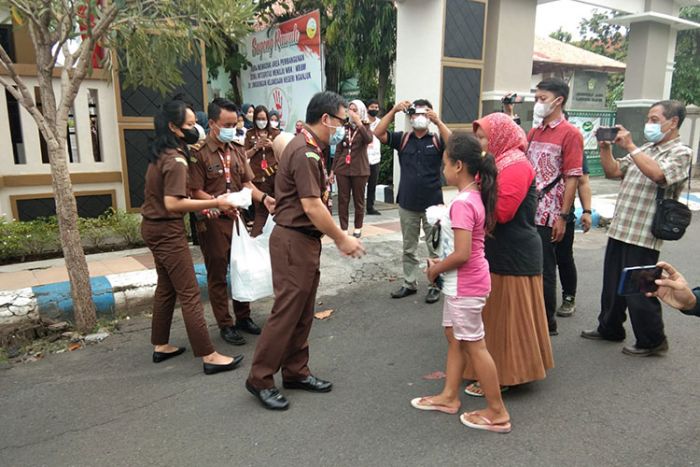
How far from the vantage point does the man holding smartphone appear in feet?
11.9

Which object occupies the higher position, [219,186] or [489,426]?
[219,186]

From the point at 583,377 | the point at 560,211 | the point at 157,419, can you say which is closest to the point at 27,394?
the point at 157,419

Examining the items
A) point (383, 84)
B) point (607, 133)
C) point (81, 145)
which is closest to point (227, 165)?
point (607, 133)

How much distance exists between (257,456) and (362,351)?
1.45 meters

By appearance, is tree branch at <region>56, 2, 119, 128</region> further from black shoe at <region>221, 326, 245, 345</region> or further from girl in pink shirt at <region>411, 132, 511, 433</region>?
girl in pink shirt at <region>411, 132, 511, 433</region>

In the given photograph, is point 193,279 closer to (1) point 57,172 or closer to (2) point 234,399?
(2) point 234,399

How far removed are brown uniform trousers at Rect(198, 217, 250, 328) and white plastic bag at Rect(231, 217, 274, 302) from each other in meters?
0.08

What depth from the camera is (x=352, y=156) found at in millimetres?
6918

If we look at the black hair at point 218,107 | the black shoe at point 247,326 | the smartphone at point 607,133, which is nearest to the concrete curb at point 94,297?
the black shoe at point 247,326

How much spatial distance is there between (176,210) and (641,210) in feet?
10.6

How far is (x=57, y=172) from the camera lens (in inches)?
160

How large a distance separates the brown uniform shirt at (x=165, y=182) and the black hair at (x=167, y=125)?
2.0 inches

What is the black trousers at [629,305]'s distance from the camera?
12.4 ft

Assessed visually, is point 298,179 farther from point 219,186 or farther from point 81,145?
point 81,145
